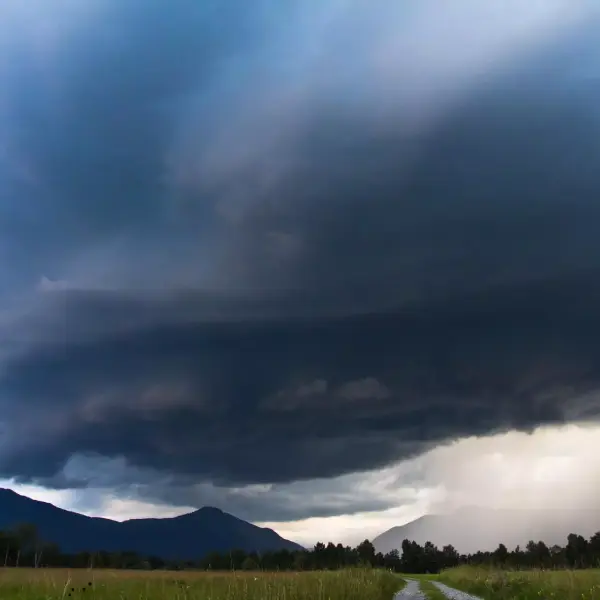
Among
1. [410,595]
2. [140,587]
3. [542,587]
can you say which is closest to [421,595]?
[410,595]

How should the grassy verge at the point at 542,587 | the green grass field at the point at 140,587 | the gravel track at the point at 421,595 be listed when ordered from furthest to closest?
the gravel track at the point at 421,595
the grassy verge at the point at 542,587
the green grass field at the point at 140,587

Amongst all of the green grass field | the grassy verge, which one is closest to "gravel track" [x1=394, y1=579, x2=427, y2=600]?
the grassy verge

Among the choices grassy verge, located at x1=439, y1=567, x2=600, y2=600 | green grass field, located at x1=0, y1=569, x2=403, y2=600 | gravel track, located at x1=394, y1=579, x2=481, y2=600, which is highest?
green grass field, located at x1=0, y1=569, x2=403, y2=600

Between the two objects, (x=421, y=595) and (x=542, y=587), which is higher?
(x=542, y=587)

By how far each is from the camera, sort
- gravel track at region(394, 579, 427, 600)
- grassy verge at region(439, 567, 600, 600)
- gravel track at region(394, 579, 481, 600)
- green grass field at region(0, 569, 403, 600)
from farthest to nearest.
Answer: gravel track at region(394, 579, 481, 600) < gravel track at region(394, 579, 427, 600) < grassy verge at region(439, 567, 600, 600) < green grass field at region(0, 569, 403, 600)

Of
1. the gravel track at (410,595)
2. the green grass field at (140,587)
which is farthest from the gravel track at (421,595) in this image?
the green grass field at (140,587)

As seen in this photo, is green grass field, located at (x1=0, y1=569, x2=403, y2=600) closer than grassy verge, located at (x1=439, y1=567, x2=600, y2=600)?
Yes

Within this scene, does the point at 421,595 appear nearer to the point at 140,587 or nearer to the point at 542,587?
the point at 542,587

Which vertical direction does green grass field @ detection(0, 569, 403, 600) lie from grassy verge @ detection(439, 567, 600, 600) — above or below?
above

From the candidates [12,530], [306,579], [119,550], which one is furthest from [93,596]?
[12,530]

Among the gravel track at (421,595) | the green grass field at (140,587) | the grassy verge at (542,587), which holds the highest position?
the green grass field at (140,587)

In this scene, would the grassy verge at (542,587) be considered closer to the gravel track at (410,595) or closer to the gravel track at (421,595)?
the gravel track at (421,595)

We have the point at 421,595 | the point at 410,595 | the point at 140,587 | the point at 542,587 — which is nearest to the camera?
the point at 140,587

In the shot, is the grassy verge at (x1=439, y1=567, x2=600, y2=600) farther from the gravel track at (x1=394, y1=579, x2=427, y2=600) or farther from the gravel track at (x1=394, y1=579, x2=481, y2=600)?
the gravel track at (x1=394, y1=579, x2=427, y2=600)
